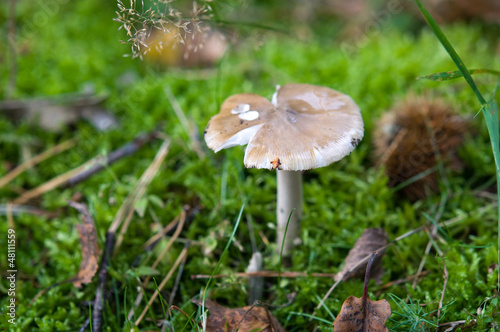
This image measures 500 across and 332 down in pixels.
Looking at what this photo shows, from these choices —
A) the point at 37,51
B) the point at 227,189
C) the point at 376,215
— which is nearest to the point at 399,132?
the point at 376,215

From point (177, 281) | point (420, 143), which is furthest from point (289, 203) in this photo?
point (420, 143)

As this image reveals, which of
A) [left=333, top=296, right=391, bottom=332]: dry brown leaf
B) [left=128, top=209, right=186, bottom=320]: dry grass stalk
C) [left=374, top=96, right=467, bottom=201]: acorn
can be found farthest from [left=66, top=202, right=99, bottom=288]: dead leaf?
[left=374, top=96, right=467, bottom=201]: acorn

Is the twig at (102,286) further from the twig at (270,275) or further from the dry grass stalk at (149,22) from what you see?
the dry grass stalk at (149,22)

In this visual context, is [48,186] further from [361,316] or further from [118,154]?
[361,316]

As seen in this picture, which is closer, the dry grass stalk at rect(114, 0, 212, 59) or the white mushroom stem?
the dry grass stalk at rect(114, 0, 212, 59)

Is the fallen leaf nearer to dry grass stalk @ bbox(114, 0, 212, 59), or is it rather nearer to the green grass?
the green grass

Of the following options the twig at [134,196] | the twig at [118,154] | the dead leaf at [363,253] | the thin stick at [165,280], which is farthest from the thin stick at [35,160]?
the dead leaf at [363,253]
